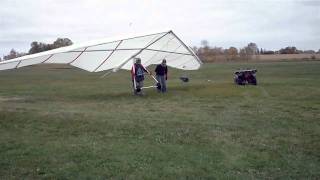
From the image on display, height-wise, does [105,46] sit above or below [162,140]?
above

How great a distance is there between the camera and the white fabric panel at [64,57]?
16.9 metres

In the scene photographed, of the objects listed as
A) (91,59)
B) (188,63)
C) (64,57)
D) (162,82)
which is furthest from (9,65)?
(188,63)

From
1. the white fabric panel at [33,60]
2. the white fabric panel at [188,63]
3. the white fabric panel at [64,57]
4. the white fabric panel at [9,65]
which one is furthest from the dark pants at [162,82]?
the white fabric panel at [9,65]

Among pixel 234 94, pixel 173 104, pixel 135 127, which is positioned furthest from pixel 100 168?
pixel 234 94

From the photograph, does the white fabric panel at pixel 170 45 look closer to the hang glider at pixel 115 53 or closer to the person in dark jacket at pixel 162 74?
the hang glider at pixel 115 53

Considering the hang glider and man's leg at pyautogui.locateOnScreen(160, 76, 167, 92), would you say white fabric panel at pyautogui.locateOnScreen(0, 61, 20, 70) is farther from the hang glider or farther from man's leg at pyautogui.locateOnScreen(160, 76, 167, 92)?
man's leg at pyautogui.locateOnScreen(160, 76, 167, 92)

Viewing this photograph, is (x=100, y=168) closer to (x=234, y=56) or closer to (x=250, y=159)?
(x=250, y=159)

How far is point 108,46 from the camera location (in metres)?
17.9

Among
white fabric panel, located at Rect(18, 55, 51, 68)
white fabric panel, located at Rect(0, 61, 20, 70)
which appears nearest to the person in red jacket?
white fabric panel, located at Rect(18, 55, 51, 68)

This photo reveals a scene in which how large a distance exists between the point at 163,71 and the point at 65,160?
43.4 ft

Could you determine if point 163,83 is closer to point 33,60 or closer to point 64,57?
point 64,57

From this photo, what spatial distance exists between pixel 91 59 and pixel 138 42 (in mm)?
2025

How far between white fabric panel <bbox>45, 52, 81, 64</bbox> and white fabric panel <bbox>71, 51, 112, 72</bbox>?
1.24 feet

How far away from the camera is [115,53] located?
19.3 meters
